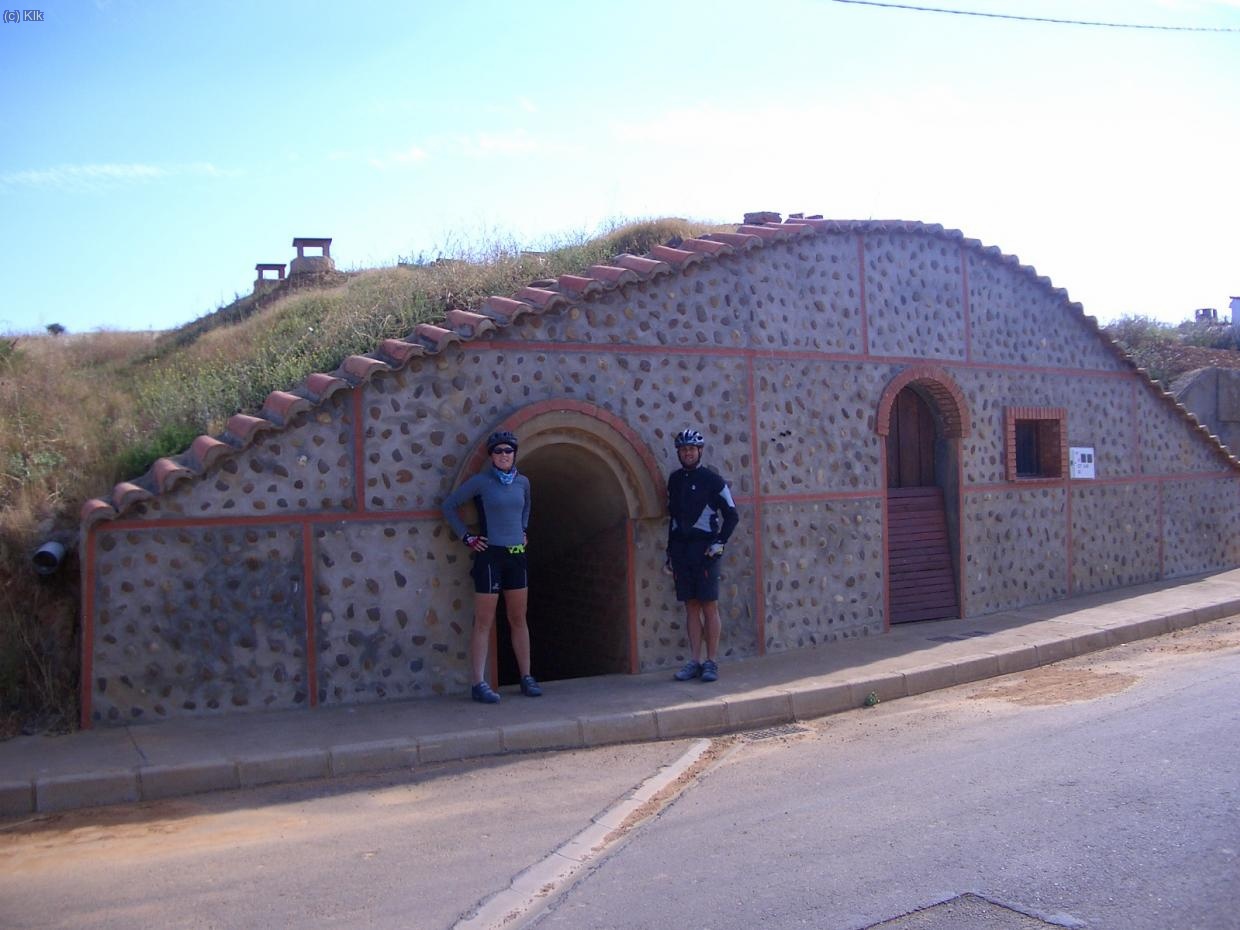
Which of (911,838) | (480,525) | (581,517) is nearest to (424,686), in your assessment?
(480,525)

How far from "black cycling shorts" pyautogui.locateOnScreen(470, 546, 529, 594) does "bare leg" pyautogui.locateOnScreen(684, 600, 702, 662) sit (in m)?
1.70

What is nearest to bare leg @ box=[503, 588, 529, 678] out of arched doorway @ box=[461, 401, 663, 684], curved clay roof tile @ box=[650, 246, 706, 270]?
arched doorway @ box=[461, 401, 663, 684]

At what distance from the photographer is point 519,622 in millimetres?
8930

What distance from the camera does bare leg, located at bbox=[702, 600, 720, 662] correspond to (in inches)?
381

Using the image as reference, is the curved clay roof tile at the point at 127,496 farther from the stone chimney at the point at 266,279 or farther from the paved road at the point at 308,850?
the stone chimney at the point at 266,279

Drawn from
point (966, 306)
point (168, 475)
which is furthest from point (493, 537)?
point (966, 306)

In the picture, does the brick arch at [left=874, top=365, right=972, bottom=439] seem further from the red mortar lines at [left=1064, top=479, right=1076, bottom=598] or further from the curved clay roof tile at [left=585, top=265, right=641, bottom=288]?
the curved clay roof tile at [left=585, top=265, right=641, bottom=288]

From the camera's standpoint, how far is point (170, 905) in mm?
4941

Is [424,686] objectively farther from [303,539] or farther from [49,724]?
[49,724]

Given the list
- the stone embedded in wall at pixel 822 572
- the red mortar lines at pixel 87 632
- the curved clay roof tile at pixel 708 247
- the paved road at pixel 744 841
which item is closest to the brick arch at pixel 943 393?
the stone embedded in wall at pixel 822 572

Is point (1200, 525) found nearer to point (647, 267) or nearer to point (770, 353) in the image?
point (770, 353)

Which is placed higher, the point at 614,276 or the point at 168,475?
the point at 614,276

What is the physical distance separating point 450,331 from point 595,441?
5.49 ft

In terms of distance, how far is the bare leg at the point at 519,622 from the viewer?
8.88 metres
